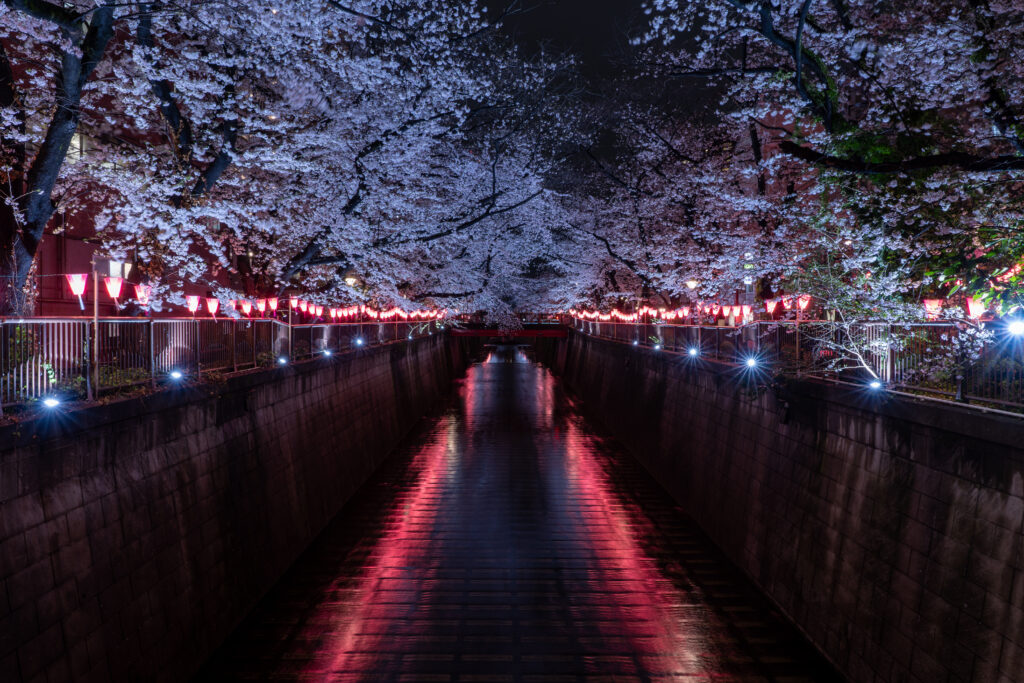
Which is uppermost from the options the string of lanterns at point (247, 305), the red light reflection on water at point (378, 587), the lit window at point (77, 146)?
the lit window at point (77, 146)

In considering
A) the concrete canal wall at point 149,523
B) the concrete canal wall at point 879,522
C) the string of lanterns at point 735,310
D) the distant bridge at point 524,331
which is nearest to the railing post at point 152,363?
the concrete canal wall at point 149,523

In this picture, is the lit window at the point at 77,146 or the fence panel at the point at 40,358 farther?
the lit window at the point at 77,146

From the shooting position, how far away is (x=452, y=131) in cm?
1991

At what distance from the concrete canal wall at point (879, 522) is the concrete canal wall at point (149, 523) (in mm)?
8877

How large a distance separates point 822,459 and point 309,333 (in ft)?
43.5

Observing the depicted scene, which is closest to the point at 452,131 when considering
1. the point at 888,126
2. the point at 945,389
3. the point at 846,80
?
the point at 846,80

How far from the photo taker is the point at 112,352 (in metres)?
8.06

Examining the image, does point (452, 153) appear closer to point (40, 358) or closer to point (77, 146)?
point (77, 146)

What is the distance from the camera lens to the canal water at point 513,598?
368 inches

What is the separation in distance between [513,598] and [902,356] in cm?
771

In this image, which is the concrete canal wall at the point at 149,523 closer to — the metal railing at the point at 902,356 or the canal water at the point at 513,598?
the canal water at the point at 513,598

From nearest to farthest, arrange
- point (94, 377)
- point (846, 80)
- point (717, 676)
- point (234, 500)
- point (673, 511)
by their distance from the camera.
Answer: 1. point (94, 377)
2. point (717, 676)
3. point (234, 500)
4. point (846, 80)
5. point (673, 511)

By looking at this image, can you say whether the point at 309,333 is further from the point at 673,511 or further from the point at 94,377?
the point at 673,511

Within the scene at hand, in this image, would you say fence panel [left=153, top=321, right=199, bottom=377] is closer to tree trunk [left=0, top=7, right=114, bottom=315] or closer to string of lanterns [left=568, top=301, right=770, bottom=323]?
tree trunk [left=0, top=7, right=114, bottom=315]
